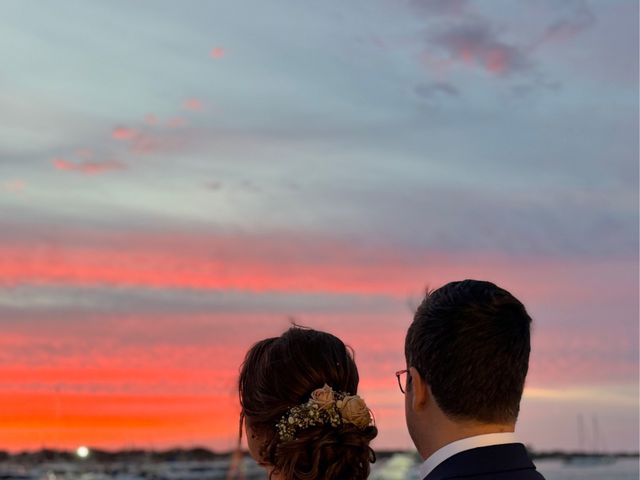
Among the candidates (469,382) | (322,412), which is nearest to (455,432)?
(469,382)

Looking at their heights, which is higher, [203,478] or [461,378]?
[461,378]

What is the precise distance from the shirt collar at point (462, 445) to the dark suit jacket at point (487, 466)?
0.04 feet

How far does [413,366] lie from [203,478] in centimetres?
16891

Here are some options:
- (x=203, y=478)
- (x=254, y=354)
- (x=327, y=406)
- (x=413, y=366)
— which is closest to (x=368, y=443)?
(x=327, y=406)

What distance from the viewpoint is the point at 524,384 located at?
3.80 m

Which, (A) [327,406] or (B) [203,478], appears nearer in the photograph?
(A) [327,406]

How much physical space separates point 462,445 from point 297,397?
3.96ft

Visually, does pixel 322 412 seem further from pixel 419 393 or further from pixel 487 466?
pixel 487 466

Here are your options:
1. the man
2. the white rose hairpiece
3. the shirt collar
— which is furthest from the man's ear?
the white rose hairpiece

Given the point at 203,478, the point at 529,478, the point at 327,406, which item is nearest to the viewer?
the point at 529,478

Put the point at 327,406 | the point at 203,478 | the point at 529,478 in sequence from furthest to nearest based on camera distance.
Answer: the point at 203,478 → the point at 327,406 → the point at 529,478

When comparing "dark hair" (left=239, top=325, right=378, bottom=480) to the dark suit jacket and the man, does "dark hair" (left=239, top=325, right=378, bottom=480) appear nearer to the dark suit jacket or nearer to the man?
the man

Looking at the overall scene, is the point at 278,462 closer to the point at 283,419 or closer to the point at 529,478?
the point at 283,419

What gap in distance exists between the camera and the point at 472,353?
144 inches
